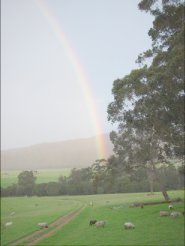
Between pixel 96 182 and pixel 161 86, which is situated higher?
pixel 161 86

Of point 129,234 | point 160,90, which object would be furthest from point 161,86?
point 129,234

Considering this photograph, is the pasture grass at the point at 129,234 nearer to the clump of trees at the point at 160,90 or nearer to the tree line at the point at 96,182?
the clump of trees at the point at 160,90

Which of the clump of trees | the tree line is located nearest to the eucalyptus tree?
the clump of trees

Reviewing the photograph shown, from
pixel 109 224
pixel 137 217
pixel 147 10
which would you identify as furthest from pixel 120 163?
pixel 147 10

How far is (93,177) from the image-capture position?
55781mm

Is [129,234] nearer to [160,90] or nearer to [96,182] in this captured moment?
[160,90]

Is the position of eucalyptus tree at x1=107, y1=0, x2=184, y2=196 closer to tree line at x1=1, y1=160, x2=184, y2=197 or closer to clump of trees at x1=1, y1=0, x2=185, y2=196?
clump of trees at x1=1, y1=0, x2=185, y2=196

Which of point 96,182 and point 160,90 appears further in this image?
point 96,182

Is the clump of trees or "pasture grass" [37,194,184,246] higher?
the clump of trees

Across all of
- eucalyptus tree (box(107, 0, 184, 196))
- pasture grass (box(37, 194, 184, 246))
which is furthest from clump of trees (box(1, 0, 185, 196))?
pasture grass (box(37, 194, 184, 246))

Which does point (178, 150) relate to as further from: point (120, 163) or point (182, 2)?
point (120, 163)

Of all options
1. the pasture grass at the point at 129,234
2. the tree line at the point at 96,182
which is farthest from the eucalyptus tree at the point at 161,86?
the tree line at the point at 96,182

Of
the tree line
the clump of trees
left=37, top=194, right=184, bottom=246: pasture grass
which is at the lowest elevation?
left=37, top=194, right=184, bottom=246: pasture grass

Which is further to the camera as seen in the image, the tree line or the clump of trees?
the tree line
